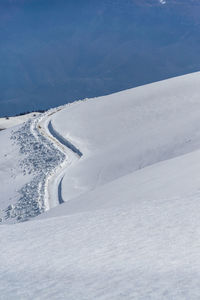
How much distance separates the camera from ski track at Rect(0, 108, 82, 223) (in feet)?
55.3

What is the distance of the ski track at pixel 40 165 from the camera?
16.9 m

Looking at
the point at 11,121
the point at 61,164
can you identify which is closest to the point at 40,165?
the point at 61,164

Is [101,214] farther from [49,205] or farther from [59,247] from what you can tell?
[49,205]

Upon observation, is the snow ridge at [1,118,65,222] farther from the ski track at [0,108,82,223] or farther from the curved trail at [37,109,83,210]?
the curved trail at [37,109,83,210]

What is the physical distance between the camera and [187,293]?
3443 mm

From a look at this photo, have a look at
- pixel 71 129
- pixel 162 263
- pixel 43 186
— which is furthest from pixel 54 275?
pixel 71 129

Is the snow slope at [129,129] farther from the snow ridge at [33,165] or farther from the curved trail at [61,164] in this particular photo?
the snow ridge at [33,165]

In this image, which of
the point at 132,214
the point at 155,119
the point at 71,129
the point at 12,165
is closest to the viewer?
the point at 132,214

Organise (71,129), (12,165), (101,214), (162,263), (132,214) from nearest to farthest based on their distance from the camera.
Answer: (162,263)
(132,214)
(101,214)
(12,165)
(71,129)

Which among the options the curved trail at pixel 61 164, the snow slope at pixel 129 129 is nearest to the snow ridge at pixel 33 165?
the curved trail at pixel 61 164

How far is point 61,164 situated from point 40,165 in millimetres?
1213

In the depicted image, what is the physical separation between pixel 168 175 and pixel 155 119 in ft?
49.5

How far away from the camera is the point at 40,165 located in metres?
22.1

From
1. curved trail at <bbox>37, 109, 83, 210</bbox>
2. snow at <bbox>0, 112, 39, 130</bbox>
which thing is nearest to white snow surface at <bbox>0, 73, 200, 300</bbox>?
curved trail at <bbox>37, 109, 83, 210</bbox>
